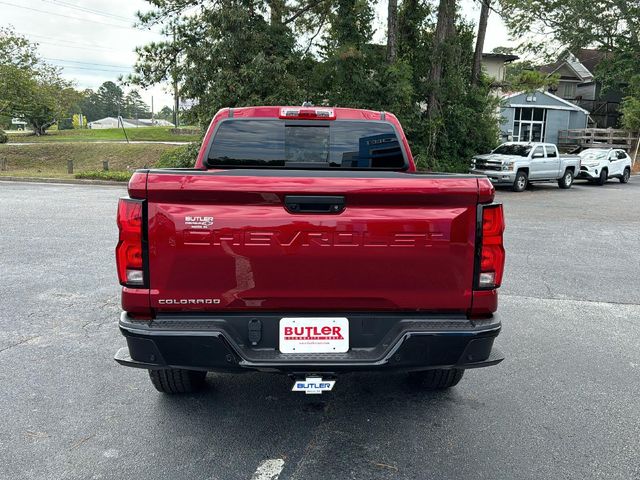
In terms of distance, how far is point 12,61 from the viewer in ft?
116

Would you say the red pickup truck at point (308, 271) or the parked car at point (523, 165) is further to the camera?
the parked car at point (523, 165)

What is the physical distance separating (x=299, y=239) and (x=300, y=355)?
0.62 metres

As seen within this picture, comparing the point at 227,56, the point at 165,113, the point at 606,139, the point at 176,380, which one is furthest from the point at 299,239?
the point at 165,113

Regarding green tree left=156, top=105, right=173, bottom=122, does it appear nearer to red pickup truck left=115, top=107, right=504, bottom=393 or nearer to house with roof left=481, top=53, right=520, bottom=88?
house with roof left=481, top=53, right=520, bottom=88

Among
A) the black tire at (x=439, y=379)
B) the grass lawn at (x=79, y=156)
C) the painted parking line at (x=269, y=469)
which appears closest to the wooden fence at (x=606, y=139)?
the grass lawn at (x=79, y=156)

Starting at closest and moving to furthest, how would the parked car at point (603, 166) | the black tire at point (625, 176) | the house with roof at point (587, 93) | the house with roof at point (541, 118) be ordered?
the parked car at point (603, 166), the black tire at point (625, 176), the house with roof at point (541, 118), the house with roof at point (587, 93)

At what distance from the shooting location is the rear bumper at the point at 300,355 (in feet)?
8.65

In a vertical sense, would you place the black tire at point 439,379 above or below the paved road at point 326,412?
above

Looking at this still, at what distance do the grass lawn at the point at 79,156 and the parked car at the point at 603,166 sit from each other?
2110 cm

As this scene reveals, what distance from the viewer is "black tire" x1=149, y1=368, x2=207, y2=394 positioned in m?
3.39

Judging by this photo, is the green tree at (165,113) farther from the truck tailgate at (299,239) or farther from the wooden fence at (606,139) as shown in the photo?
the truck tailgate at (299,239)

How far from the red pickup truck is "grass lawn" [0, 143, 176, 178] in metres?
25.2

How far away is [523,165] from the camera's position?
1944cm

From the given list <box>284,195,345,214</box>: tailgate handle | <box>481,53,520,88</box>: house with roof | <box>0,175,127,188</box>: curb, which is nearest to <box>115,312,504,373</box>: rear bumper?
<box>284,195,345,214</box>: tailgate handle
